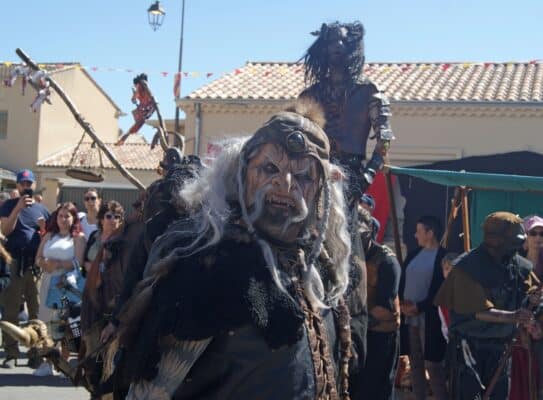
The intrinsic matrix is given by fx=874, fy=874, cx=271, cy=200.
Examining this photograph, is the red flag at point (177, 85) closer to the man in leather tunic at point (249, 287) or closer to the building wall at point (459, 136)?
the building wall at point (459, 136)

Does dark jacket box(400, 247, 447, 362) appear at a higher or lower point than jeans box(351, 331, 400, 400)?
lower

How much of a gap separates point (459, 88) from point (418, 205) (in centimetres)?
754

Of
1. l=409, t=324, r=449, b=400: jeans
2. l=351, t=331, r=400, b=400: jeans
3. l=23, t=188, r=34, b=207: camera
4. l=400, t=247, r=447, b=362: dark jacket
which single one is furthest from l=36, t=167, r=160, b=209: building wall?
l=351, t=331, r=400, b=400: jeans

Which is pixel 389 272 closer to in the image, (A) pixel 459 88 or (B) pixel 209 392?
(B) pixel 209 392

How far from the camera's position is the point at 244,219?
8.42ft

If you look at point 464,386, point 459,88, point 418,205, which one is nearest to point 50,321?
point 464,386

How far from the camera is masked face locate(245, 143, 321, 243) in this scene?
2594 mm

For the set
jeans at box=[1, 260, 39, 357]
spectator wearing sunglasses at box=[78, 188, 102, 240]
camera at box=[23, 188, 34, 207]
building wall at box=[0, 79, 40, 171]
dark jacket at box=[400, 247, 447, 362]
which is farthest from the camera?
building wall at box=[0, 79, 40, 171]

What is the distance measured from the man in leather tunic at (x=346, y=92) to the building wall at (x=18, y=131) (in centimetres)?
3563

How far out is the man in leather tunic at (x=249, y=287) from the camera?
95.7 inches

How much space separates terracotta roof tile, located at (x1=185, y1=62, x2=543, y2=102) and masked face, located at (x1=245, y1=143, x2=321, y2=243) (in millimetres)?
16332

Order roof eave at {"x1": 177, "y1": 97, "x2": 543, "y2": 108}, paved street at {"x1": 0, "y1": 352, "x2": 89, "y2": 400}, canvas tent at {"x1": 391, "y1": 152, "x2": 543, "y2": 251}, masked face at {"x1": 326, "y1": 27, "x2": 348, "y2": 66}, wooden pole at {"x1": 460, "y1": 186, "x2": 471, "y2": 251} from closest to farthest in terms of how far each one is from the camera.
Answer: masked face at {"x1": 326, "y1": 27, "x2": 348, "y2": 66} → paved street at {"x1": 0, "y1": 352, "x2": 89, "y2": 400} → canvas tent at {"x1": 391, "y1": 152, "x2": 543, "y2": 251} → wooden pole at {"x1": 460, "y1": 186, "x2": 471, "y2": 251} → roof eave at {"x1": 177, "y1": 97, "x2": 543, "y2": 108}

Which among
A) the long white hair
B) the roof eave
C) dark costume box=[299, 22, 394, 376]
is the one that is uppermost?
the roof eave

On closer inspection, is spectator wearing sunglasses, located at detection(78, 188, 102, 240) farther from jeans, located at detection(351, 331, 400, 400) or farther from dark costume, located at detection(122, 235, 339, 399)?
dark costume, located at detection(122, 235, 339, 399)
